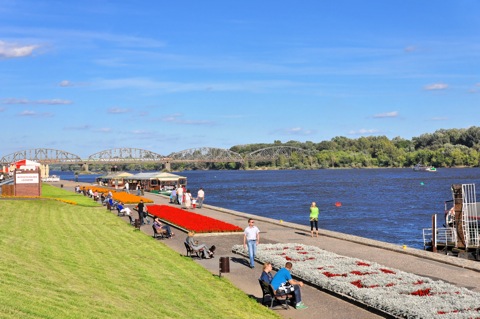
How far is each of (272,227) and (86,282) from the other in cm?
2082

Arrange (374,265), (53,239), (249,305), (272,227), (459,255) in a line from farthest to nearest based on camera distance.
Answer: (272,227)
(459,255)
(53,239)
(374,265)
(249,305)

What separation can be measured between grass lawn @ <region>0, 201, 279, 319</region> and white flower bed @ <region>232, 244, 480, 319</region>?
2.61 m

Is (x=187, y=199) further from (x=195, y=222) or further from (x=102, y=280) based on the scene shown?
(x=102, y=280)

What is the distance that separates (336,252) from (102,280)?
37.5ft

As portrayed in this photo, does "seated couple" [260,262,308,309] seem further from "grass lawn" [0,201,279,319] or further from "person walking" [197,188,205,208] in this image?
"person walking" [197,188,205,208]

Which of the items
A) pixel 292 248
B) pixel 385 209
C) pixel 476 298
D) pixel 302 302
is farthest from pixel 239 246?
pixel 385 209

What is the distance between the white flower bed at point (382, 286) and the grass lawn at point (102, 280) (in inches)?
103

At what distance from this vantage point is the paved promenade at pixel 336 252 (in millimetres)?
16750

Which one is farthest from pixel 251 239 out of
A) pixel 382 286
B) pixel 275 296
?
pixel 275 296

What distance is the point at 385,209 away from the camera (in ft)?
244

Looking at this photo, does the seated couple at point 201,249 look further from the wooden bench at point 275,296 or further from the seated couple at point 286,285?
the wooden bench at point 275,296

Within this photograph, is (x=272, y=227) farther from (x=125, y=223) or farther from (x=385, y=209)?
(x=385, y=209)

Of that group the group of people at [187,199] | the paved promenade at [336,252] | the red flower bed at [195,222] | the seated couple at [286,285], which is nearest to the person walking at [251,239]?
the paved promenade at [336,252]

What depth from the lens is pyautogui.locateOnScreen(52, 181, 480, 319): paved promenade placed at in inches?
659
